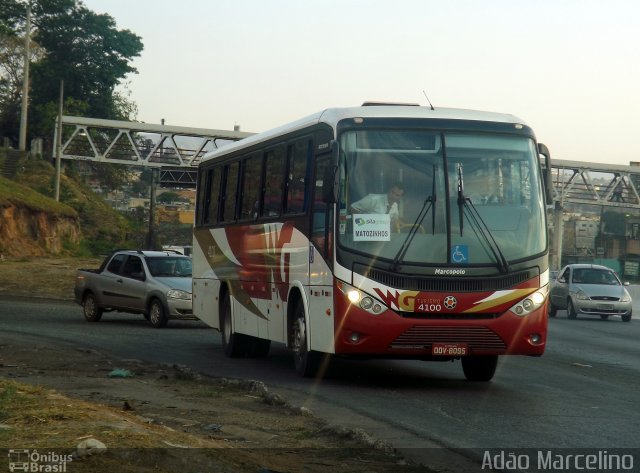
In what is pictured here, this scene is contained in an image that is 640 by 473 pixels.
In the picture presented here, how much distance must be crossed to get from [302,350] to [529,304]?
2.89 metres

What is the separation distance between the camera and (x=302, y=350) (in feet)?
51.8

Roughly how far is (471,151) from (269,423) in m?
5.11

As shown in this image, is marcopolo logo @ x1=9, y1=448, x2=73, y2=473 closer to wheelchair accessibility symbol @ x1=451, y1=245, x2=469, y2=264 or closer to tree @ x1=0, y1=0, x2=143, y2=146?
wheelchair accessibility symbol @ x1=451, y1=245, x2=469, y2=264

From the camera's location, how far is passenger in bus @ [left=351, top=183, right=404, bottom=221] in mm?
14539

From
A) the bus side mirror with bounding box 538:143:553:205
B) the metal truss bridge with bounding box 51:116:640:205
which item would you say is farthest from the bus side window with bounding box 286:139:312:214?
the metal truss bridge with bounding box 51:116:640:205

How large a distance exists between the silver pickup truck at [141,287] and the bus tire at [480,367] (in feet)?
38.7

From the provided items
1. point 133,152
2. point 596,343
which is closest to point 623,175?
point 133,152

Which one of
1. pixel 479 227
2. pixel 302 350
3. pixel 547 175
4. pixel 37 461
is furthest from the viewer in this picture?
pixel 302 350

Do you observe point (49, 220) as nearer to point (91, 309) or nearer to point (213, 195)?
point (91, 309)

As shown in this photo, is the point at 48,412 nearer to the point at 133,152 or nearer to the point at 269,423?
the point at 269,423

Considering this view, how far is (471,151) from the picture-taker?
49.0 ft

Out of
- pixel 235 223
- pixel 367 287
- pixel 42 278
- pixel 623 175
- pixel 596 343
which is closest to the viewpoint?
pixel 367 287

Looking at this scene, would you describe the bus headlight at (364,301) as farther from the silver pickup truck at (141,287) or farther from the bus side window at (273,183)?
the silver pickup truck at (141,287)

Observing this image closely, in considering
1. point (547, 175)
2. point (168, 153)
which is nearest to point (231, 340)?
point (547, 175)
